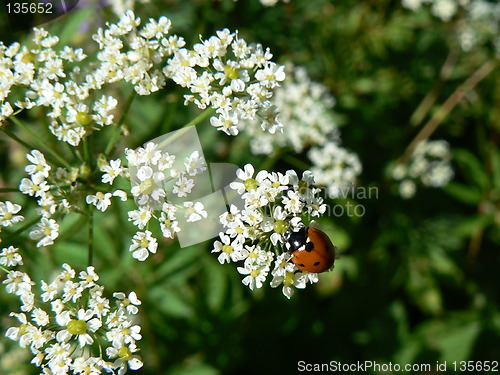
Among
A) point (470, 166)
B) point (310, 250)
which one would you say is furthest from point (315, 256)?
point (470, 166)

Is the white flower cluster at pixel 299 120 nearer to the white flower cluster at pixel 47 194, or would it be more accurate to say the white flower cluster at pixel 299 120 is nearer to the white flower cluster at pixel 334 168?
the white flower cluster at pixel 334 168

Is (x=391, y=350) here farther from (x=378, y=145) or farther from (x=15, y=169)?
(x=15, y=169)

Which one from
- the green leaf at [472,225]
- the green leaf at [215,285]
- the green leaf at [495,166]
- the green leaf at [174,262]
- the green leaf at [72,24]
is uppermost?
the green leaf at [72,24]

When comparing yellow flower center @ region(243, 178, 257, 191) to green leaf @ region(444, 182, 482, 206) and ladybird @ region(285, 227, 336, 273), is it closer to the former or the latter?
ladybird @ region(285, 227, 336, 273)

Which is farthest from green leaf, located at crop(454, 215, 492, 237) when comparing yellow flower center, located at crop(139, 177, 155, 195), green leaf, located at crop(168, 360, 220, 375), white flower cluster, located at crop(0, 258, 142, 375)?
white flower cluster, located at crop(0, 258, 142, 375)

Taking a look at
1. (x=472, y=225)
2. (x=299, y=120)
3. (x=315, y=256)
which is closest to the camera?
(x=315, y=256)

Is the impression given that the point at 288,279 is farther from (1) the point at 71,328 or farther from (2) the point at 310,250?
(1) the point at 71,328

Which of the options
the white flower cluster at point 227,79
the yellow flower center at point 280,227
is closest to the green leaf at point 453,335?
the yellow flower center at point 280,227
